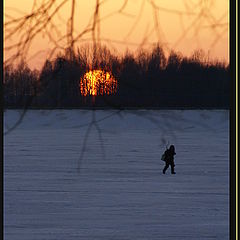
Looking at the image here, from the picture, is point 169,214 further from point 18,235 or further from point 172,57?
point 172,57

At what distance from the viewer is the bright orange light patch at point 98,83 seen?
1.93 meters

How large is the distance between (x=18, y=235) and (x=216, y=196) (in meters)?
4.22

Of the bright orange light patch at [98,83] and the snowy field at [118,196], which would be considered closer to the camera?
the bright orange light patch at [98,83]

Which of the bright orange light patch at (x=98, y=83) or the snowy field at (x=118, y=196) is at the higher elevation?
the bright orange light patch at (x=98, y=83)

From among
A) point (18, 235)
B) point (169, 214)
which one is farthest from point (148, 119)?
point (169, 214)

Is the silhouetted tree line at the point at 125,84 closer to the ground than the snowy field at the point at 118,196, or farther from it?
farther from it

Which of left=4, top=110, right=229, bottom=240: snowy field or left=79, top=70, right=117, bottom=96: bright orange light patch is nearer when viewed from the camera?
left=79, top=70, right=117, bottom=96: bright orange light patch

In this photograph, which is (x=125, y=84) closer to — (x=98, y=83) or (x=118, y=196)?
(x=98, y=83)

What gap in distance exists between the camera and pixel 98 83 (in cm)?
195

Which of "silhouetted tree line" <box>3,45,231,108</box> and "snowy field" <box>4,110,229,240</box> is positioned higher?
"silhouetted tree line" <box>3,45,231,108</box>

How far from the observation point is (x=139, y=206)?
10.0m

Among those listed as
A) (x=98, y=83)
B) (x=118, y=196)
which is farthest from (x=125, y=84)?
(x=118, y=196)

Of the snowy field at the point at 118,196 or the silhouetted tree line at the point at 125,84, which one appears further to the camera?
the snowy field at the point at 118,196

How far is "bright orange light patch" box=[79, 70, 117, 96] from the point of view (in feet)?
6.33
